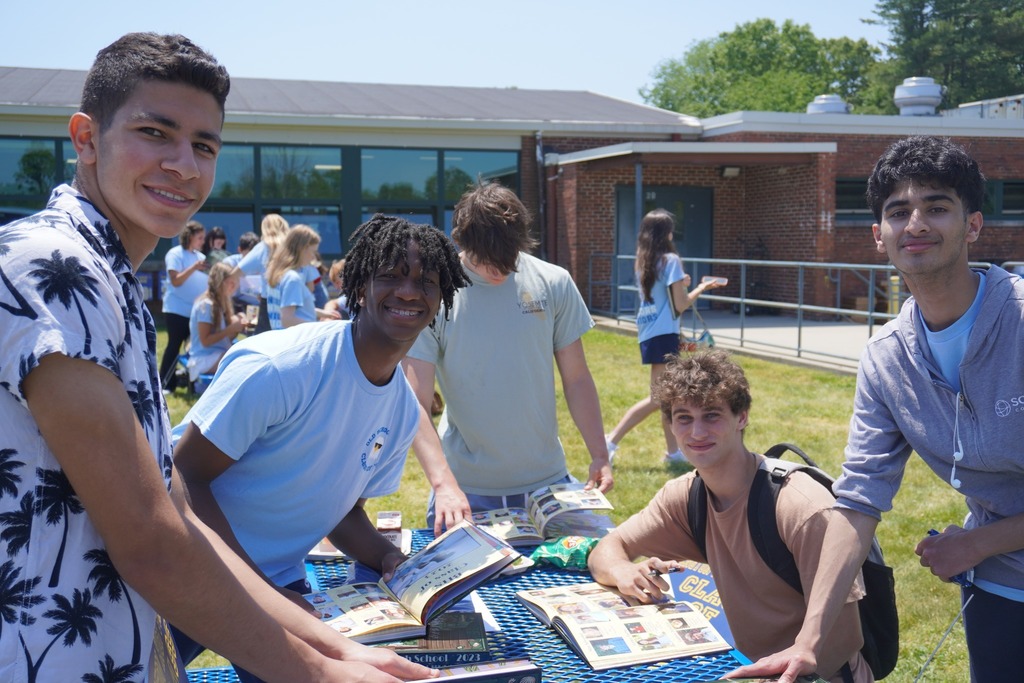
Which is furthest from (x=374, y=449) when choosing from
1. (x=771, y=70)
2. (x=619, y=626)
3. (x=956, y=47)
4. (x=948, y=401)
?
(x=771, y=70)

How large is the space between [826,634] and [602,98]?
23788 mm

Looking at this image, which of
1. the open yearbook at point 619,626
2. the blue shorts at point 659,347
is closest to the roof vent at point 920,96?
the blue shorts at point 659,347

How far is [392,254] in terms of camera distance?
2477 millimetres

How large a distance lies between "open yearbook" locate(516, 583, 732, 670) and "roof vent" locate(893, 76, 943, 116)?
70.7 feet

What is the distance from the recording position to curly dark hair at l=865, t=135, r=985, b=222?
2.33 m

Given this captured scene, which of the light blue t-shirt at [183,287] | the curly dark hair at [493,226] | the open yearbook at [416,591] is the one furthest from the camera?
the light blue t-shirt at [183,287]

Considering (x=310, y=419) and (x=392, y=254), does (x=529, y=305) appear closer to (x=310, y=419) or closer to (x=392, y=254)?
(x=392, y=254)

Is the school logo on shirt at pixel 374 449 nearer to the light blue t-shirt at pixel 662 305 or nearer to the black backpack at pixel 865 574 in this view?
the black backpack at pixel 865 574

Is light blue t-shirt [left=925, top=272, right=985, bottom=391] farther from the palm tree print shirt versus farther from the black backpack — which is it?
the palm tree print shirt

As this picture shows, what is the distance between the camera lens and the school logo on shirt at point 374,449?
2.42m

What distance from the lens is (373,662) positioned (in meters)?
1.69

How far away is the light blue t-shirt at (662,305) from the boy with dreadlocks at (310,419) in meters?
5.08

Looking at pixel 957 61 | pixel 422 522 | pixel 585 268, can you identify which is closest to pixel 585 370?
pixel 422 522

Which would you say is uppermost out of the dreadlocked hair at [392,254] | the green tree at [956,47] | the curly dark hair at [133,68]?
the green tree at [956,47]
